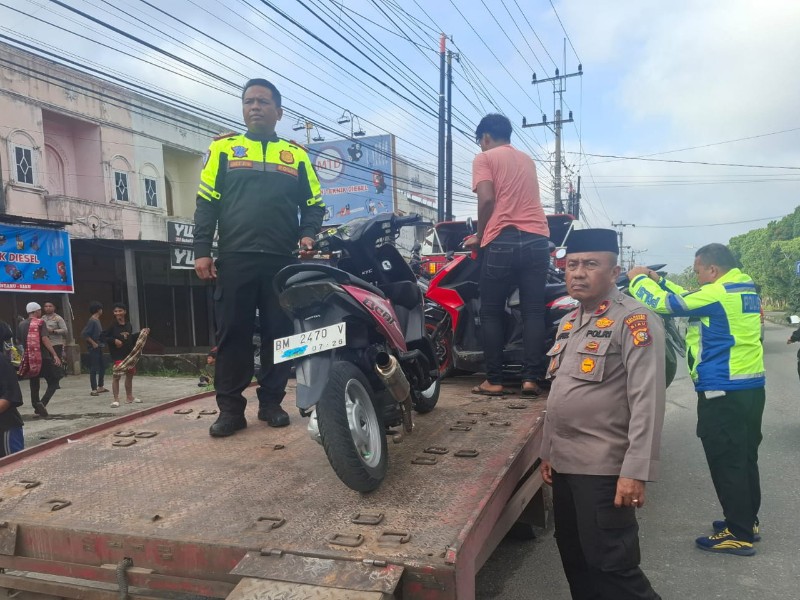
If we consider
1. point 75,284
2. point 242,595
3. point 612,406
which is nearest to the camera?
point 242,595

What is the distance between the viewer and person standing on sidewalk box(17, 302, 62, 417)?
27.1ft

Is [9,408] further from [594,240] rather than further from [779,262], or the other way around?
[779,262]

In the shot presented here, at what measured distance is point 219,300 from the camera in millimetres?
3502

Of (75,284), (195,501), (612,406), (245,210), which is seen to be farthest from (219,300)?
(75,284)

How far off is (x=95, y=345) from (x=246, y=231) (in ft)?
28.1

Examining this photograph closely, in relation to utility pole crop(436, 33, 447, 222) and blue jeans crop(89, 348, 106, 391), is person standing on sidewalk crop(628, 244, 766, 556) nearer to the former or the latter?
blue jeans crop(89, 348, 106, 391)

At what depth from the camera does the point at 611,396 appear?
86.7 inches

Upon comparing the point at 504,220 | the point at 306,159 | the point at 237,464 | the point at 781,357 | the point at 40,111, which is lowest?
the point at 781,357

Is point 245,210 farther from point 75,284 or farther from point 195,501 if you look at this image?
point 75,284

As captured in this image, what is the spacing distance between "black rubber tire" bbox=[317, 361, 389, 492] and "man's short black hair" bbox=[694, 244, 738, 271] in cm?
223

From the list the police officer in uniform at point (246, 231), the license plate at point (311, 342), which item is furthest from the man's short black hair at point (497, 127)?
the license plate at point (311, 342)

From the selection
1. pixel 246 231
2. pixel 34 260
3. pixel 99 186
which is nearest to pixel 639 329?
pixel 246 231

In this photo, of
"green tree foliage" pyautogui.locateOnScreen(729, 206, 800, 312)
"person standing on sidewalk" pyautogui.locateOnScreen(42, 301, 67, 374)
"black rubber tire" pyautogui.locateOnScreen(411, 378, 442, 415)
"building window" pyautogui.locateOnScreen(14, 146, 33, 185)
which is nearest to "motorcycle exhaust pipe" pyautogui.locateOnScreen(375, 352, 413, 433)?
"black rubber tire" pyautogui.locateOnScreen(411, 378, 442, 415)

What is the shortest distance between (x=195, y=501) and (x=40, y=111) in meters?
17.9
